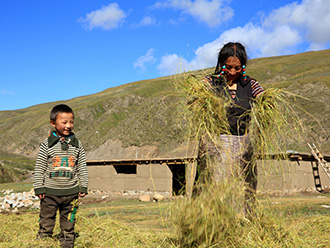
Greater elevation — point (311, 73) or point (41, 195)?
point (311, 73)

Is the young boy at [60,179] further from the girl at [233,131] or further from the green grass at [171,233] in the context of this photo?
the girl at [233,131]

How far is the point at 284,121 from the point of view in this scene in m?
3.22

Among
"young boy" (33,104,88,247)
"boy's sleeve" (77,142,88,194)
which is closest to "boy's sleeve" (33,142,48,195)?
"young boy" (33,104,88,247)

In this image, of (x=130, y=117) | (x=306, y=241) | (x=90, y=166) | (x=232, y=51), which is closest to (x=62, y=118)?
(x=232, y=51)

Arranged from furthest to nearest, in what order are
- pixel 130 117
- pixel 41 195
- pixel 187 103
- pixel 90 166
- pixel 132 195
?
pixel 130 117 → pixel 90 166 → pixel 132 195 → pixel 41 195 → pixel 187 103

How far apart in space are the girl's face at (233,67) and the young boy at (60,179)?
1.68 meters

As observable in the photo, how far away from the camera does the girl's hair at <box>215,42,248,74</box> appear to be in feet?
10.5

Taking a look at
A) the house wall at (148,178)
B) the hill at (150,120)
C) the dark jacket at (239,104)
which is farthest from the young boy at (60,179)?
the house wall at (148,178)

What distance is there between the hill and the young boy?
1.10 meters

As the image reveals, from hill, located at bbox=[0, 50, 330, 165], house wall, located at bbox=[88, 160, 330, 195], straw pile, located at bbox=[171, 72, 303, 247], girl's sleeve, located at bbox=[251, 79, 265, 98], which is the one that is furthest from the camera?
hill, located at bbox=[0, 50, 330, 165]

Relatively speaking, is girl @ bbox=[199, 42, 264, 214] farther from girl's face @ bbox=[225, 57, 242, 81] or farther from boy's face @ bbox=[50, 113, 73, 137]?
boy's face @ bbox=[50, 113, 73, 137]

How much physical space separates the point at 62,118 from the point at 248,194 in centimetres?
205

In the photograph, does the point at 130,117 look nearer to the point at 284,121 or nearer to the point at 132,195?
the point at 132,195

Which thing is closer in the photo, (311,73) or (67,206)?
(67,206)
